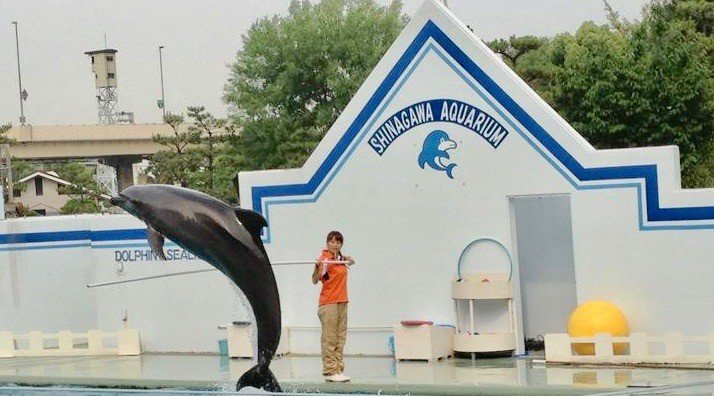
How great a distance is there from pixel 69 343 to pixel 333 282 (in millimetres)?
5505

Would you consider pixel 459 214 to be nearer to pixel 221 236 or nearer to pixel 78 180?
pixel 221 236

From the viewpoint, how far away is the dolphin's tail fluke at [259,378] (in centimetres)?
1104

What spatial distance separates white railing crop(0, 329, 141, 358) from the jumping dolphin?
581 centimetres

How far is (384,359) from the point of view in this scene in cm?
1470

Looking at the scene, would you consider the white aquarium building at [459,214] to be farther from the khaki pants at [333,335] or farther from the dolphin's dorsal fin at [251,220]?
the dolphin's dorsal fin at [251,220]

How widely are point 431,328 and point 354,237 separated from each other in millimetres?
1694

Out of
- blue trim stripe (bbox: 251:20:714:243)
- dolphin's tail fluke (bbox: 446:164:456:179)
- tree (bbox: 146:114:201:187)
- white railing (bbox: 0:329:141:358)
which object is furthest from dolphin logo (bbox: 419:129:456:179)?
tree (bbox: 146:114:201:187)

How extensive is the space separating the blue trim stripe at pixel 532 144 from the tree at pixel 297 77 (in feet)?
113

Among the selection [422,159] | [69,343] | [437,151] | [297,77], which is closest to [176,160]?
[297,77]

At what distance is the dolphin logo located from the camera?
1458 cm

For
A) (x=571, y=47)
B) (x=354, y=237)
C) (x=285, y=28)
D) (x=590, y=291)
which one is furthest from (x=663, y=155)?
(x=285, y=28)

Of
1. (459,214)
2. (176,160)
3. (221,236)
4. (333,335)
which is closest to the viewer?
(221,236)

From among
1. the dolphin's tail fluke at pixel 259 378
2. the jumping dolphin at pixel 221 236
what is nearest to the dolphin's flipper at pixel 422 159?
the jumping dolphin at pixel 221 236

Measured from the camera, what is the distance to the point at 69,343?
1703 cm
